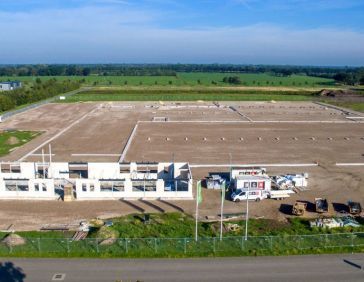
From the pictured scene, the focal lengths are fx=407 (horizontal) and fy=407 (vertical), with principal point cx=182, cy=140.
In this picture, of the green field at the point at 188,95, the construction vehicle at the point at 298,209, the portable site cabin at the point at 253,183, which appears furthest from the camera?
the green field at the point at 188,95

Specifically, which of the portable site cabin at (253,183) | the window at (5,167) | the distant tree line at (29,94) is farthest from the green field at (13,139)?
the distant tree line at (29,94)

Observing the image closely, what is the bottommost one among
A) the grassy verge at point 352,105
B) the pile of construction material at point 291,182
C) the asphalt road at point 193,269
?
the asphalt road at point 193,269

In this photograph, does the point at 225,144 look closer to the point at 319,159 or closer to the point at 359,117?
the point at 319,159

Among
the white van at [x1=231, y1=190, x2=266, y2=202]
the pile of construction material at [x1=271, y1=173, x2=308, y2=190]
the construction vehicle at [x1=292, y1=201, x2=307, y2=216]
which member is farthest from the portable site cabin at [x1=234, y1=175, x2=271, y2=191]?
the construction vehicle at [x1=292, y1=201, x2=307, y2=216]

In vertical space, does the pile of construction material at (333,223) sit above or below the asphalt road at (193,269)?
above

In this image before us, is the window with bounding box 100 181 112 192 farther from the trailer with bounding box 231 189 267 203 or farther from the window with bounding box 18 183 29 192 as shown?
the trailer with bounding box 231 189 267 203

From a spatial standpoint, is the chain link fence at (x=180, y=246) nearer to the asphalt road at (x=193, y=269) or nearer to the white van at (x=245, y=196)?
the asphalt road at (x=193, y=269)
